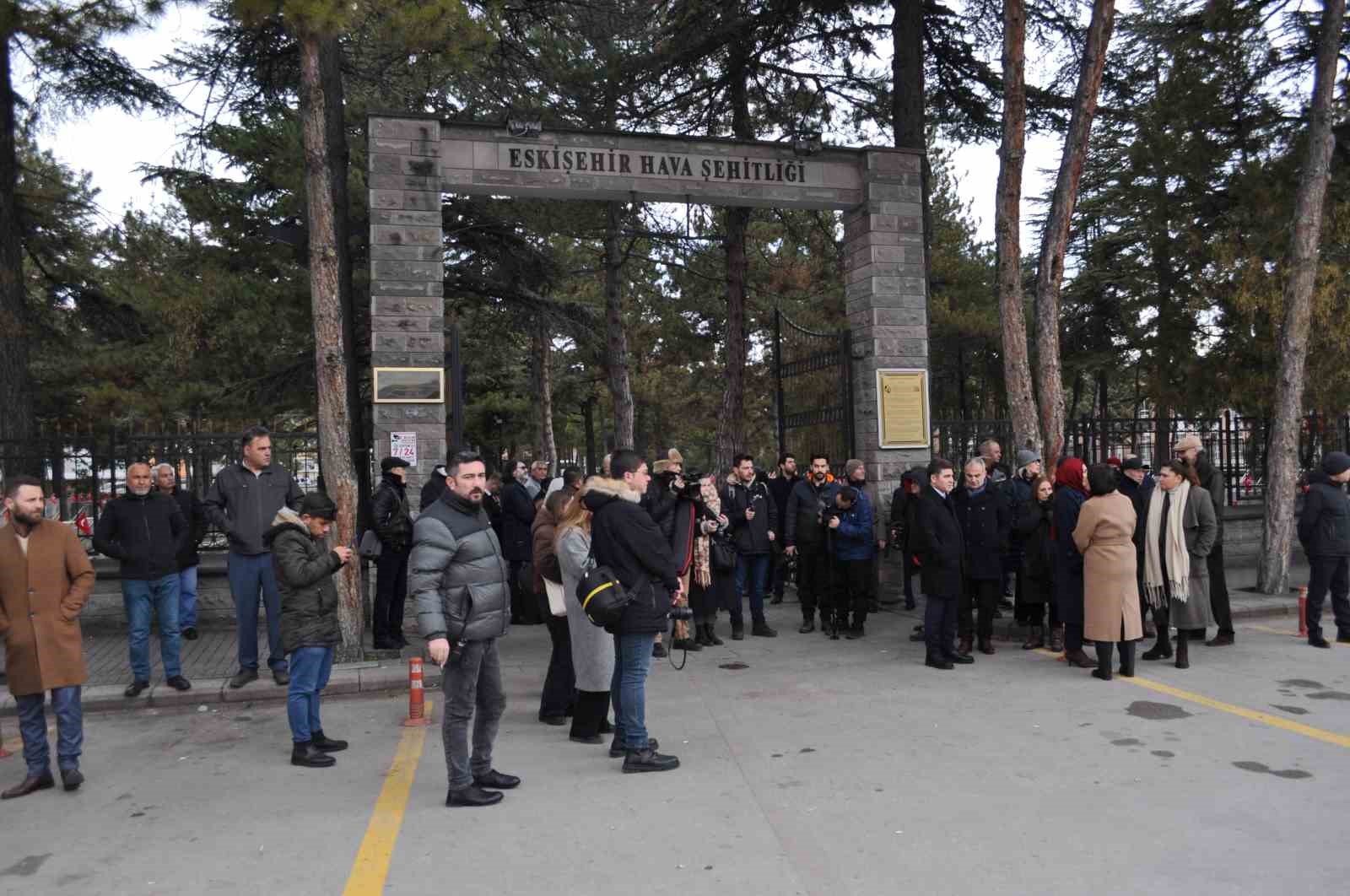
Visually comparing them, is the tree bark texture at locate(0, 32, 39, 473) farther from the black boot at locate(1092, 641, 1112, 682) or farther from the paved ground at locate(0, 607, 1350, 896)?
the black boot at locate(1092, 641, 1112, 682)

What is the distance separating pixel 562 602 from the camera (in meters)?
6.57

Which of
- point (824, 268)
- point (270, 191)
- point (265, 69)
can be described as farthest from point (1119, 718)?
point (824, 268)

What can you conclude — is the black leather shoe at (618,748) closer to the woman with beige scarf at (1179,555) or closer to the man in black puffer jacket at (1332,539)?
the woman with beige scarf at (1179,555)

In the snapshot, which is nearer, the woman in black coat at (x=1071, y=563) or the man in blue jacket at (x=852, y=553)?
the woman in black coat at (x=1071, y=563)

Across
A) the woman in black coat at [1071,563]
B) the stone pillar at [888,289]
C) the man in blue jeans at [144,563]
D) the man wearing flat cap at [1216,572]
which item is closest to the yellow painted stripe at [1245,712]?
the woman in black coat at [1071,563]

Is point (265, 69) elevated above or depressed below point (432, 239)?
above

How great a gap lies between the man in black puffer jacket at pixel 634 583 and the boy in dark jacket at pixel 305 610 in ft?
5.51

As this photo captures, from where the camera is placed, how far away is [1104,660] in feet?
25.5

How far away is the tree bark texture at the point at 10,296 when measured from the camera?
40.3ft

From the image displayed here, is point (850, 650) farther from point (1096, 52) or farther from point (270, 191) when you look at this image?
point (270, 191)

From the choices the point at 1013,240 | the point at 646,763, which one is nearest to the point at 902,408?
the point at 1013,240

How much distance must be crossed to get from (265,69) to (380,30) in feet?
12.7

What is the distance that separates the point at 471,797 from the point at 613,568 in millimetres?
1470

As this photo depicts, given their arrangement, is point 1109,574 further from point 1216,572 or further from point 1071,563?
point 1216,572
